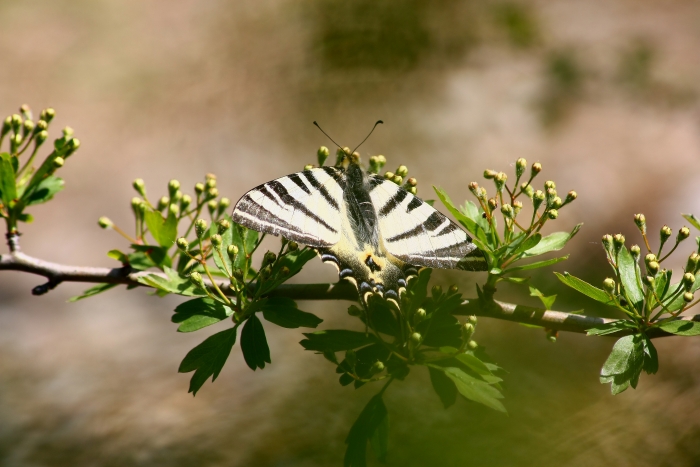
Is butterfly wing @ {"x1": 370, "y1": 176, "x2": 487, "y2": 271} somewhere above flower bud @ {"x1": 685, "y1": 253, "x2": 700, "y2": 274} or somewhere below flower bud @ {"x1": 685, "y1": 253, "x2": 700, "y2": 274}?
above

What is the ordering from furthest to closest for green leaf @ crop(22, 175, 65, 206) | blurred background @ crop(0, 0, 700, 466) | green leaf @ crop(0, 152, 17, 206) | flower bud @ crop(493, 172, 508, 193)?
blurred background @ crop(0, 0, 700, 466)
green leaf @ crop(22, 175, 65, 206)
green leaf @ crop(0, 152, 17, 206)
flower bud @ crop(493, 172, 508, 193)

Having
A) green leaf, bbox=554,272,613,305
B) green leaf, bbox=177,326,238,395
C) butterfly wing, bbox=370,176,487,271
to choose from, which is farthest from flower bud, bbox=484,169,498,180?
green leaf, bbox=177,326,238,395

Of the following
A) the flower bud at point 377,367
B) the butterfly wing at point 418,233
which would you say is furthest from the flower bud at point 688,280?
the flower bud at point 377,367

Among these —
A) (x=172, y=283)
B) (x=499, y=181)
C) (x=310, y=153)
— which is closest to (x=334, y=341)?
(x=172, y=283)

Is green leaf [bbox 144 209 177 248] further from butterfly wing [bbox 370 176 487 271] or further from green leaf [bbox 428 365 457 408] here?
green leaf [bbox 428 365 457 408]

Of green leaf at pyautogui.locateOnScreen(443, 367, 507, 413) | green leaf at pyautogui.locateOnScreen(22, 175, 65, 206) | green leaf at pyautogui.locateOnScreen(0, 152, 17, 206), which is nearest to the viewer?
green leaf at pyautogui.locateOnScreen(443, 367, 507, 413)

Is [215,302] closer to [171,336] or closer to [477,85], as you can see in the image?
[171,336]

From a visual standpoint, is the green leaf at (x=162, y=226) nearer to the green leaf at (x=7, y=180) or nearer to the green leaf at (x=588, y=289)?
the green leaf at (x=7, y=180)
